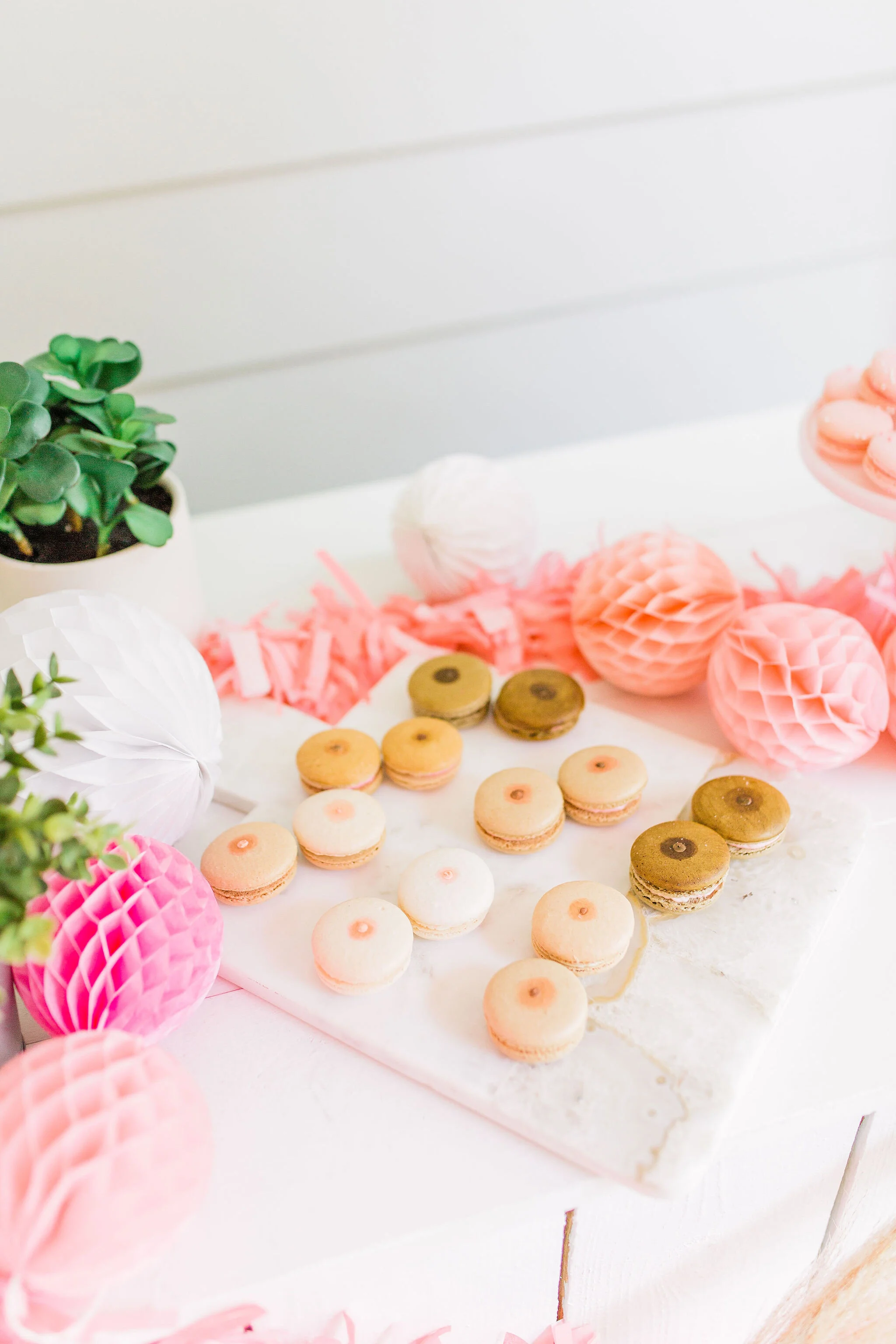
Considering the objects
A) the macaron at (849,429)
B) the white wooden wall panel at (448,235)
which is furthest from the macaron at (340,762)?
the white wooden wall panel at (448,235)

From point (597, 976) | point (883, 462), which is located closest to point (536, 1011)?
point (597, 976)

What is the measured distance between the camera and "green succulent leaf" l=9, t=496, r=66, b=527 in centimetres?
60

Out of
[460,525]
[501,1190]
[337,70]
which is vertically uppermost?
[337,70]

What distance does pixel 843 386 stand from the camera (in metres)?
0.71

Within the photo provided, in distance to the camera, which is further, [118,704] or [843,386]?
[843,386]

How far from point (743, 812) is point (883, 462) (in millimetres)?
222

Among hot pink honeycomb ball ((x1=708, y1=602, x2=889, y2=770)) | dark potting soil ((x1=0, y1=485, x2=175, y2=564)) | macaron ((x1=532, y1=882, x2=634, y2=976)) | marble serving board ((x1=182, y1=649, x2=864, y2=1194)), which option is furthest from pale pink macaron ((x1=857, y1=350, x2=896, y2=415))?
dark potting soil ((x1=0, y1=485, x2=175, y2=564))

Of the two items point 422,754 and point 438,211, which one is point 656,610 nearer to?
point 422,754

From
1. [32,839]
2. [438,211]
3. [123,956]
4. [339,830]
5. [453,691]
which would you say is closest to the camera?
[32,839]

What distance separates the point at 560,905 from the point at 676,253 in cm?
81

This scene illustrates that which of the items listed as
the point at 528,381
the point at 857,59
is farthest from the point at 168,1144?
the point at 857,59

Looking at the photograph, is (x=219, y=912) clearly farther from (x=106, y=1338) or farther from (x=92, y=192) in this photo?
(x=92, y=192)

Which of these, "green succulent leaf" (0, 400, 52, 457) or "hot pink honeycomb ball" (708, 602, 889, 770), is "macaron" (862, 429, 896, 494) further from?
"green succulent leaf" (0, 400, 52, 457)

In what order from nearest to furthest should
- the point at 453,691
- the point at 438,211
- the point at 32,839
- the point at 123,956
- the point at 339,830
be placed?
the point at 32,839 → the point at 123,956 → the point at 339,830 → the point at 453,691 → the point at 438,211
